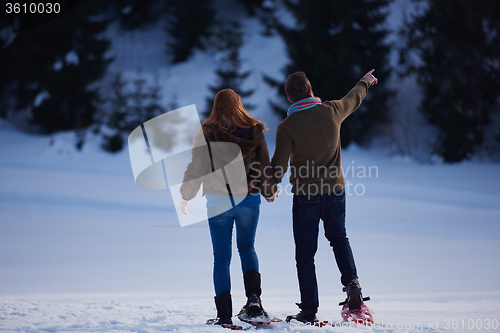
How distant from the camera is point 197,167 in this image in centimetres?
298

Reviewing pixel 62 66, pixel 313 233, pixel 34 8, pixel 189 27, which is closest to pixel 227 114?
pixel 313 233

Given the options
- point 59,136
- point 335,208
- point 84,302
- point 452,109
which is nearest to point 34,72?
point 59,136

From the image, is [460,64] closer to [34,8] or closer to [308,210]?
[308,210]

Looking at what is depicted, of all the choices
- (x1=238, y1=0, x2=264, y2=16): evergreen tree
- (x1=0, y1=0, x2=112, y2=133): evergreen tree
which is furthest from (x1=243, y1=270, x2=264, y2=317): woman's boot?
(x1=238, y1=0, x2=264, y2=16): evergreen tree

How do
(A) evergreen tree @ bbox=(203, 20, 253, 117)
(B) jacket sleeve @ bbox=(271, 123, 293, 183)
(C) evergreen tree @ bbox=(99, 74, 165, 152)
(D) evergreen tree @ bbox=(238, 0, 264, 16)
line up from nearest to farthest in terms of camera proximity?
(B) jacket sleeve @ bbox=(271, 123, 293, 183)
(C) evergreen tree @ bbox=(99, 74, 165, 152)
(A) evergreen tree @ bbox=(203, 20, 253, 117)
(D) evergreen tree @ bbox=(238, 0, 264, 16)

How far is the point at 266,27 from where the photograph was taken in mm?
28469

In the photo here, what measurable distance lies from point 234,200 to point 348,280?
99 cm

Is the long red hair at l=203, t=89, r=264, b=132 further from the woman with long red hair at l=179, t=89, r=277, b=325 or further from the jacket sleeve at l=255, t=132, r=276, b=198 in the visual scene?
the jacket sleeve at l=255, t=132, r=276, b=198

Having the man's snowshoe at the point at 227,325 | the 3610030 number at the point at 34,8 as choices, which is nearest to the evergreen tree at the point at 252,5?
the 3610030 number at the point at 34,8

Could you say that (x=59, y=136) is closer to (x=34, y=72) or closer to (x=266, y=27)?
(x=34, y=72)

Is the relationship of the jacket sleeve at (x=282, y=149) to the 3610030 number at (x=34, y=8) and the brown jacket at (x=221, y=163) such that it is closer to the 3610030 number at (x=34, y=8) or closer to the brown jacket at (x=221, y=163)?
the brown jacket at (x=221, y=163)

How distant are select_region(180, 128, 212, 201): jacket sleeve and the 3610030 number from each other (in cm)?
2202

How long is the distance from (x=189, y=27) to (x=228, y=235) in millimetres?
25325

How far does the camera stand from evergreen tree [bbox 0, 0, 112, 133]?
2152 cm
